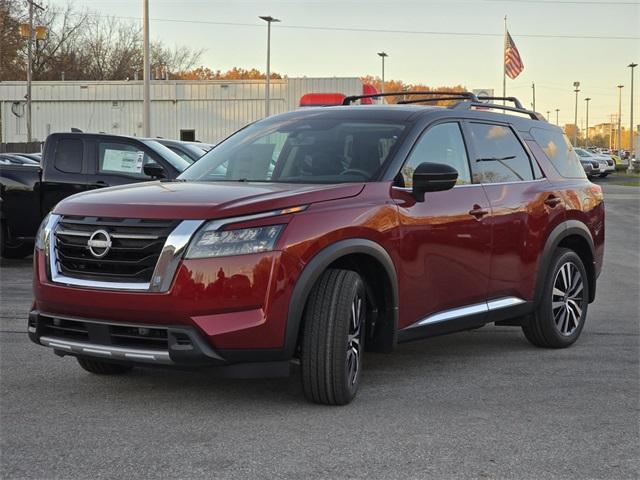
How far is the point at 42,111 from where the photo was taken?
49.8 meters

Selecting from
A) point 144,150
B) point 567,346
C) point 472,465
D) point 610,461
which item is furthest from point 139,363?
point 144,150

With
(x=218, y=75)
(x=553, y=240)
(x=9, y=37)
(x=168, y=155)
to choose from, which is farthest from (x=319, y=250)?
(x=218, y=75)

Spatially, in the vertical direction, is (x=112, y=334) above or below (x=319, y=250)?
below

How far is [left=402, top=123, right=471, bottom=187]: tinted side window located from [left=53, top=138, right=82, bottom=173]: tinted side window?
21.7 feet

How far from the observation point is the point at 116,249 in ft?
14.9

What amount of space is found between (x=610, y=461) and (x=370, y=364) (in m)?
2.28

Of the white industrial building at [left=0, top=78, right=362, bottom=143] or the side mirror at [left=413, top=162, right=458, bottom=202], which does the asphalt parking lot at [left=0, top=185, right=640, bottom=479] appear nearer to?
the side mirror at [left=413, top=162, right=458, bottom=202]

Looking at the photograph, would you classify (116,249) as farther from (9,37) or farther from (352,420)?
(9,37)

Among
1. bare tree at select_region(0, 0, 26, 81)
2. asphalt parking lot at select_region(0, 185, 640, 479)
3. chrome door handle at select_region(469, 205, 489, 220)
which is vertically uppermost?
bare tree at select_region(0, 0, 26, 81)

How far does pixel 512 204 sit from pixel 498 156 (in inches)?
15.6

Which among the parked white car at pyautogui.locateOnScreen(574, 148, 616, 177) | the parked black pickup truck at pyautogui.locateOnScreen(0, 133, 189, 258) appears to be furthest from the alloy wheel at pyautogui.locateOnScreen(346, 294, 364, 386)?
the parked white car at pyautogui.locateOnScreen(574, 148, 616, 177)

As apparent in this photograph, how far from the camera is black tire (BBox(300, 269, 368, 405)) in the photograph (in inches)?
182

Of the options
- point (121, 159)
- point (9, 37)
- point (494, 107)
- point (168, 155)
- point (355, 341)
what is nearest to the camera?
point (355, 341)

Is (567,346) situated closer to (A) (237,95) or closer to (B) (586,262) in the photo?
(B) (586,262)
